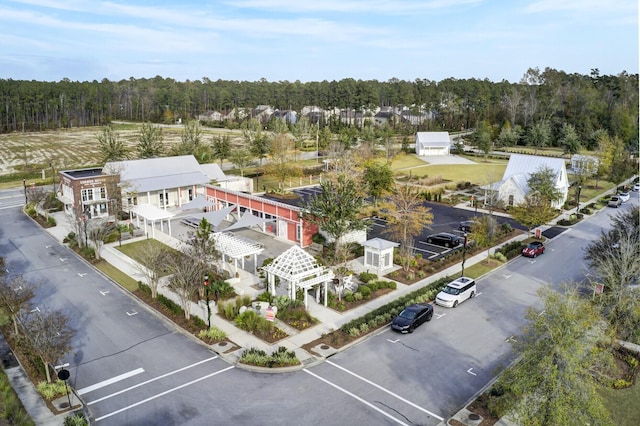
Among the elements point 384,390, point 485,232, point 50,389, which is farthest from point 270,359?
point 485,232

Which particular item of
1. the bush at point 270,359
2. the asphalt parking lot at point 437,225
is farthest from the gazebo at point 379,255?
the bush at point 270,359

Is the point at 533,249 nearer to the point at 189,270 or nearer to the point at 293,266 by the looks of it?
the point at 293,266

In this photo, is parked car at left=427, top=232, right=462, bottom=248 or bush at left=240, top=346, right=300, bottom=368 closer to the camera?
bush at left=240, top=346, right=300, bottom=368

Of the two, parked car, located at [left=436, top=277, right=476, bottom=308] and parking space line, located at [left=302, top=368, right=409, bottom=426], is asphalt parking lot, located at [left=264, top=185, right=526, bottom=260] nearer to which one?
parked car, located at [left=436, top=277, right=476, bottom=308]

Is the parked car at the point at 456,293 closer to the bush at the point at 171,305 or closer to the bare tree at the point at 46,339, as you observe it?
the bush at the point at 171,305

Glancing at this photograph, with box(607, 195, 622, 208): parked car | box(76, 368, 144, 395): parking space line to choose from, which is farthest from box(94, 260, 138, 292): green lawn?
box(607, 195, 622, 208): parked car
